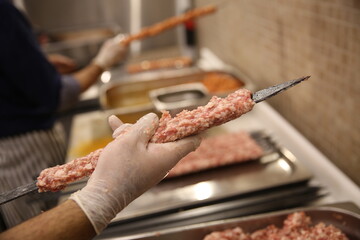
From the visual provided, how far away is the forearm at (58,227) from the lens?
834 mm

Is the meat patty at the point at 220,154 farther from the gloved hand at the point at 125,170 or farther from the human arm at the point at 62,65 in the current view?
the human arm at the point at 62,65

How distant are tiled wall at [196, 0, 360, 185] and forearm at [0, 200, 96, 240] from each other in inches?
40.5

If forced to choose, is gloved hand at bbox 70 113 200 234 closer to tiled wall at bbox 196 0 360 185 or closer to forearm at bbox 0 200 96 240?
forearm at bbox 0 200 96 240

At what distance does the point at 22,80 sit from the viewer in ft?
6.18

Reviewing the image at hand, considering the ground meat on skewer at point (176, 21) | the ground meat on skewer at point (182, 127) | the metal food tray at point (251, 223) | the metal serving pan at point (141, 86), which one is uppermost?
the ground meat on skewer at point (176, 21)

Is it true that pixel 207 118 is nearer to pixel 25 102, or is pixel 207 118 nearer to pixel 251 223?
pixel 251 223

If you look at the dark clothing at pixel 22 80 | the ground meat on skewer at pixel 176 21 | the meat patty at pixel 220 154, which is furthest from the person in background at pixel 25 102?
the meat patty at pixel 220 154

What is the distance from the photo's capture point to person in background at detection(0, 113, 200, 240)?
0.84 meters

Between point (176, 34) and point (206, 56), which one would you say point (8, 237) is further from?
point (176, 34)

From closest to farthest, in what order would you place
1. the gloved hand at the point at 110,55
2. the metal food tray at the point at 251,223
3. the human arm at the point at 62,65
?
the metal food tray at the point at 251,223 → the gloved hand at the point at 110,55 → the human arm at the point at 62,65

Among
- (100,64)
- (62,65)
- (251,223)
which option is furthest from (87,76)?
(251,223)

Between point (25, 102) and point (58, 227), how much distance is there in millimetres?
1338

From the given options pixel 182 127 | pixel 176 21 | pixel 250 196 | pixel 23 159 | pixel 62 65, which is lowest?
pixel 250 196

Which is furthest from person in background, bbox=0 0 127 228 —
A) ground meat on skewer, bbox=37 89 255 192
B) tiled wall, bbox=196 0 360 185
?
tiled wall, bbox=196 0 360 185
